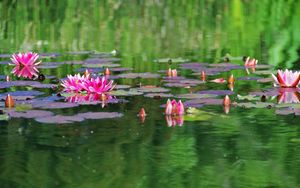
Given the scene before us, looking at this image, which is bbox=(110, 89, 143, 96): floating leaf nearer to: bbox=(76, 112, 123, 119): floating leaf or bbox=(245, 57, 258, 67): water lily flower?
bbox=(76, 112, 123, 119): floating leaf

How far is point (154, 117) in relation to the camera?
13.6ft

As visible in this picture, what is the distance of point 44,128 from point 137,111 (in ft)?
2.05

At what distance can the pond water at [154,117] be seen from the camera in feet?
9.92

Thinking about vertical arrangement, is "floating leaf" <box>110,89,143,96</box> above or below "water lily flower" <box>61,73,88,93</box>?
below

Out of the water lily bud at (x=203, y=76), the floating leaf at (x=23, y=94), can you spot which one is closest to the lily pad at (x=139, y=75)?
the water lily bud at (x=203, y=76)

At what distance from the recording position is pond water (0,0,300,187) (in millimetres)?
→ 3023

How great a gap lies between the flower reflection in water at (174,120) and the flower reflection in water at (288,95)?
714mm

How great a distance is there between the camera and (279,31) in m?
9.03

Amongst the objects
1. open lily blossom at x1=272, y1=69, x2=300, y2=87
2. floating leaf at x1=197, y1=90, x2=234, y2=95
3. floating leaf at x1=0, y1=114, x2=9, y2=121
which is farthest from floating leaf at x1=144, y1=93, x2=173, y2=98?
floating leaf at x1=0, y1=114, x2=9, y2=121

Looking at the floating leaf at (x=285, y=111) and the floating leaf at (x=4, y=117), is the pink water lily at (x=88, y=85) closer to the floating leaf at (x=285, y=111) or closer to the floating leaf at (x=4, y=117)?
the floating leaf at (x=4, y=117)

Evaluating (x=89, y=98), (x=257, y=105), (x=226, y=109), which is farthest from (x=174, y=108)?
(x=89, y=98)

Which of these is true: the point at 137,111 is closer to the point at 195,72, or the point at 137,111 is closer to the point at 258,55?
the point at 195,72

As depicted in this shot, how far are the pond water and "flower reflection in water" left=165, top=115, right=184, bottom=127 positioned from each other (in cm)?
2

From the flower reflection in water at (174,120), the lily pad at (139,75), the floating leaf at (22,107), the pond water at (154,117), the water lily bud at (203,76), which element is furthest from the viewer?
the lily pad at (139,75)
